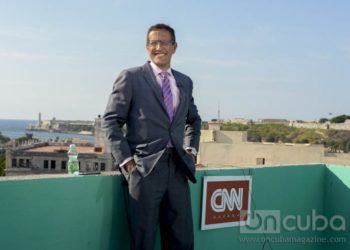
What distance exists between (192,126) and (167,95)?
0.38 metres

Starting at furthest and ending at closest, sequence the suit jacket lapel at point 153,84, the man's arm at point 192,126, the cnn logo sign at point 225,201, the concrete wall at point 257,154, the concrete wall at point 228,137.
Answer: the concrete wall at point 228,137 → the concrete wall at point 257,154 → the cnn logo sign at point 225,201 → the man's arm at point 192,126 → the suit jacket lapel at point 153,84

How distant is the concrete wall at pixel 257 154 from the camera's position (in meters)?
28.2

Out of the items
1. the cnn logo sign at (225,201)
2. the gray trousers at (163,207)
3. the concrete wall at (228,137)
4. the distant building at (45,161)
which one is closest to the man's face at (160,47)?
the gray trousers at (163,207)

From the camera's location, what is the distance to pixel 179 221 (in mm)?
2859

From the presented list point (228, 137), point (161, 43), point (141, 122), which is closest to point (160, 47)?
point (161, 43)

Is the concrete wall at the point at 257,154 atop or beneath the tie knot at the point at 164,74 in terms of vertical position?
beneath

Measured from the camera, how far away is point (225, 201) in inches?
146

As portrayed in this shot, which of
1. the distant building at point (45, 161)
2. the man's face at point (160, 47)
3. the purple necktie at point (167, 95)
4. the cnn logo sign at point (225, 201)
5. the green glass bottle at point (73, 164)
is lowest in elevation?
the distant building at point (45, 161)

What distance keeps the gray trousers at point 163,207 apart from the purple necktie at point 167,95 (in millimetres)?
228

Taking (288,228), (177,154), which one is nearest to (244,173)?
(288,228)

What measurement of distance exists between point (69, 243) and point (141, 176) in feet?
1.84

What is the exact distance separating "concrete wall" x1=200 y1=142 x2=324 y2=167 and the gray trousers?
81.3 feet

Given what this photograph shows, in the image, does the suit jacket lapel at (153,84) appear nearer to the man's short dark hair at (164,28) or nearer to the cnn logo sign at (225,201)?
the man's short dark hair at (164,28)

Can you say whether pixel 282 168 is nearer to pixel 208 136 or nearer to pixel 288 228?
pixel 288 228
